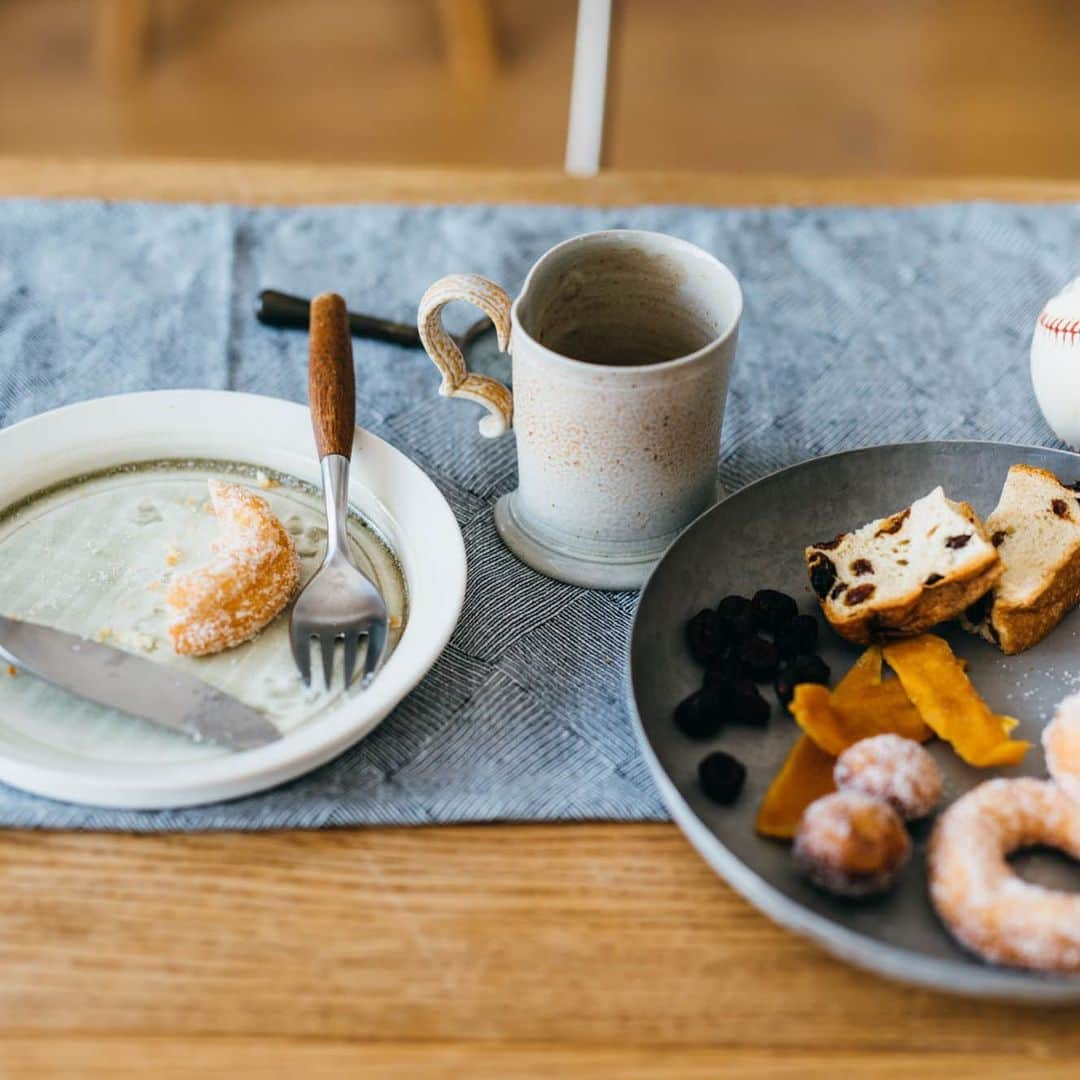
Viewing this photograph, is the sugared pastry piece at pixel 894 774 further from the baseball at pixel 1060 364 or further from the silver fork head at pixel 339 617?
the baseball at pixel 1060 364

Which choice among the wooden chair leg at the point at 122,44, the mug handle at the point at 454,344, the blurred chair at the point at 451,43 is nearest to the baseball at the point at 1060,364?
the mug handle at the point at 454,344

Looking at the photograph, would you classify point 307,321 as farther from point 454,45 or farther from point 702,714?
point 454,45

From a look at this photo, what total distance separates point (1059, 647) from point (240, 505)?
22.5 inches

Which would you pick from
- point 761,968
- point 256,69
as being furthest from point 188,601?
point 256,69

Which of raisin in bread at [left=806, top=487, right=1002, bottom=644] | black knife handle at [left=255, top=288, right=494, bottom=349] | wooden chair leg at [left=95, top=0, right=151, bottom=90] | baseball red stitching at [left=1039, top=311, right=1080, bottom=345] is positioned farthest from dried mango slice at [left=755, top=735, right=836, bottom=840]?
wooden chair leg at [left=95, top=0, right=151, bottom=90]

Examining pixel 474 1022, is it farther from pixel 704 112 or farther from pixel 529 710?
pixel 704 112

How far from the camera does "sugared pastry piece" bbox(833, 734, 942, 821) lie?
2.28 ft

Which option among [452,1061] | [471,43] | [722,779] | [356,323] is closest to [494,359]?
[356,323]

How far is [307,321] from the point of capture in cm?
117

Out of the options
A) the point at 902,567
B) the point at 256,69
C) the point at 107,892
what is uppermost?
the point at 902,567

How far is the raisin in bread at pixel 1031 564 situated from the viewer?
817mm

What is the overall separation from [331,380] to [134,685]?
11.2 inches

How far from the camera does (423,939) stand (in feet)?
2.28

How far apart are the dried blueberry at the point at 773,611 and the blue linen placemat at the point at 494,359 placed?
4.0 inches
